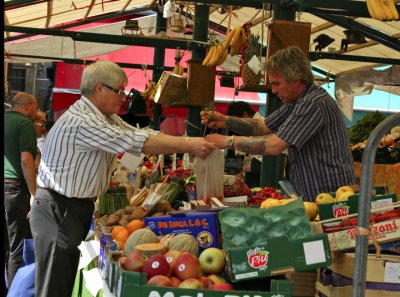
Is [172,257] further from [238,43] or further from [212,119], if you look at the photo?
[238,43]

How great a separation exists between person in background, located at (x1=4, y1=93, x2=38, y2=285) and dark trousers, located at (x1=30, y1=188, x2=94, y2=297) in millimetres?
2367

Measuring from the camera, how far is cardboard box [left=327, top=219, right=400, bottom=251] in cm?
264

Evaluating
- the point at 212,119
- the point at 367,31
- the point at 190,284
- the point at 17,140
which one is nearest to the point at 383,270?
the point at 190,284

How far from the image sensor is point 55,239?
3982mm

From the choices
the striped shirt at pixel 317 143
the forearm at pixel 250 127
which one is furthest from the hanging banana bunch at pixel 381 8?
the striped shirt at pixel 317 143

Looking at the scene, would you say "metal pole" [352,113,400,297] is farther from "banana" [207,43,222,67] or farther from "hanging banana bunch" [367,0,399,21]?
"banana" [207,43,222,67]

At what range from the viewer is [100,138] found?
374 cm

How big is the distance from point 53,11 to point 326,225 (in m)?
11.9

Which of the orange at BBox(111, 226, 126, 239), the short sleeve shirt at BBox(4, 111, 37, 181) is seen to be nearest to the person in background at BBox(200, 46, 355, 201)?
the orange at BBox(111, 226, 126, 239)

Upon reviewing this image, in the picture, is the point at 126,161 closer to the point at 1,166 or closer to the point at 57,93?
the point at 1,166

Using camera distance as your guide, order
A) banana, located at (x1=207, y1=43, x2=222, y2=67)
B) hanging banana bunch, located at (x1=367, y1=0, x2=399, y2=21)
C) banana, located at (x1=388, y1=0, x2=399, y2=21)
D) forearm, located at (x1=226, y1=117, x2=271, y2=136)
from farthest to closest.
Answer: banana, located at (x1=207, y1=43, x2=222, y2=67), hanging banana bunch, located at (x1=367, y1=0, x2=399, y2=21), banana, located at (x1=388, y1=0, x2=399, y2=21), forearm, located at (x1=226, y1=117, x2=271, y2=136)

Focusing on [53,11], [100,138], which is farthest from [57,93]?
[100,138]

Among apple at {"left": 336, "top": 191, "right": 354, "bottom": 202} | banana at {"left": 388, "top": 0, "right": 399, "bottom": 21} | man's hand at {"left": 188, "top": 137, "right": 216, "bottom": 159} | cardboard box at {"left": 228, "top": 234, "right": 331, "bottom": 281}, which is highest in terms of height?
banana at {"left": 388, "top": 0, "right": 399, "bottom": 21}

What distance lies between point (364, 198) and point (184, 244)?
1.00 metres
